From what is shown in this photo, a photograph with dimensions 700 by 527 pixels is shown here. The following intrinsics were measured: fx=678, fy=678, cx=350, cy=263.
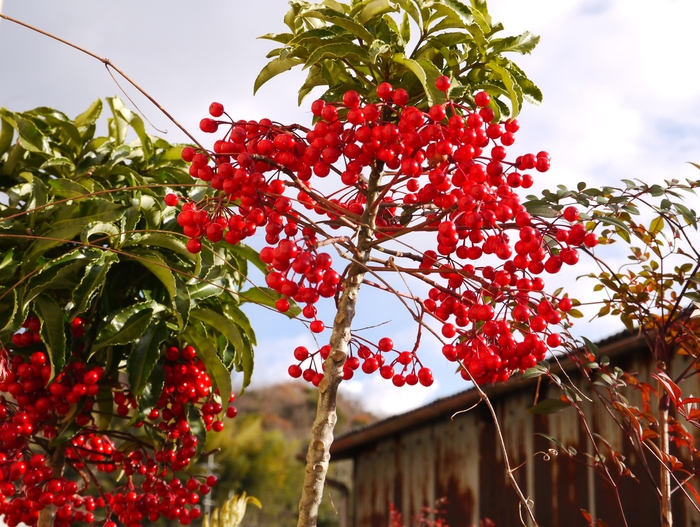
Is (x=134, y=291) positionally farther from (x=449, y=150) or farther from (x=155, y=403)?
(x=449, y=150)

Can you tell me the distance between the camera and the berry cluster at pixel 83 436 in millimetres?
1848

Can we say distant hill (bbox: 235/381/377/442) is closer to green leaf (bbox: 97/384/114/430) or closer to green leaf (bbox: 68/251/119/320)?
green leaf (bbox: 97/384/114/430)

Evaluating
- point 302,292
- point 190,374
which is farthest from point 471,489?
point 302,292

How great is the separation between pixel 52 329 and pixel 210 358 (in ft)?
1.42

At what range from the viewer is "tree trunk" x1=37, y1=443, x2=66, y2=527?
1.92m

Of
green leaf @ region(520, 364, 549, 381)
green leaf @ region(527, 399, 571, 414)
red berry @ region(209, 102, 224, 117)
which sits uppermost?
red berry @ region(209, 102, 224, 117)

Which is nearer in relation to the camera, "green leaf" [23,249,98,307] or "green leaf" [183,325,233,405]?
"green leaf" [23,249,98,307]

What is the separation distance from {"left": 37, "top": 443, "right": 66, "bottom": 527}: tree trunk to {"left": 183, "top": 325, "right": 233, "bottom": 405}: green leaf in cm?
46

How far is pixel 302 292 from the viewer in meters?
1.17

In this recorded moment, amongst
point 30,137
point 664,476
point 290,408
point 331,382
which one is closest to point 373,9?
point 331,382

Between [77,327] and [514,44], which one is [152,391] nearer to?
[77,327]

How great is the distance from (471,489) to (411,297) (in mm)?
4192

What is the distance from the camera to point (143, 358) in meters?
1.87

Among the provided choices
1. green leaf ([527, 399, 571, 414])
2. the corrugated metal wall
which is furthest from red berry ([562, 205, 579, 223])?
the corrugated metal wall
